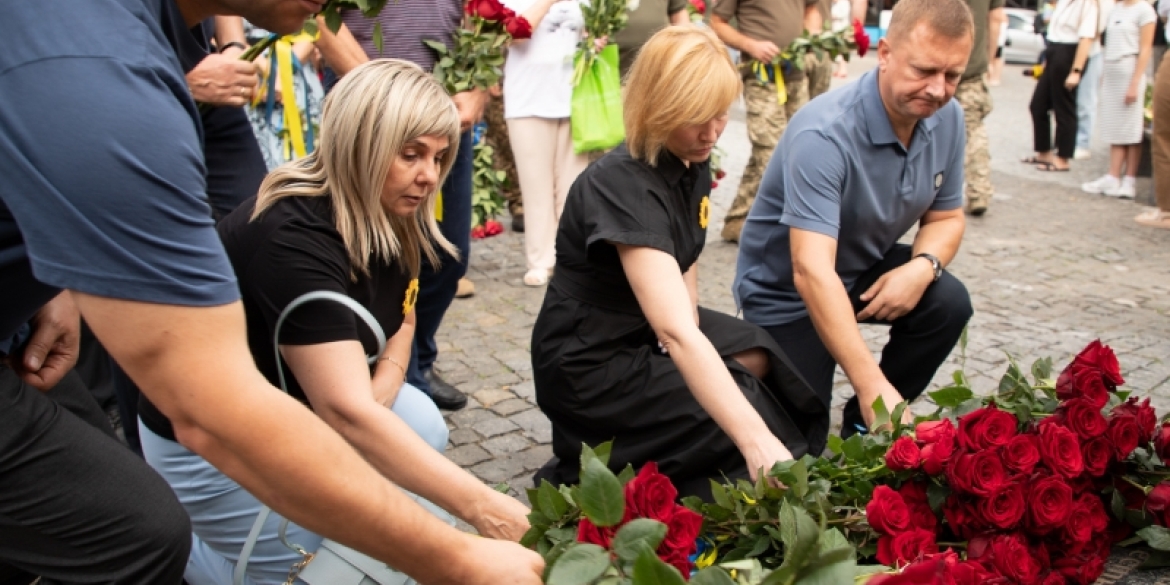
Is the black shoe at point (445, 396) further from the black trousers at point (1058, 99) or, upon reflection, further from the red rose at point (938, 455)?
the black trousers at point (1058, 99)

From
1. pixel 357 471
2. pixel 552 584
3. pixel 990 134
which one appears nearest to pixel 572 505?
pixel 552 584

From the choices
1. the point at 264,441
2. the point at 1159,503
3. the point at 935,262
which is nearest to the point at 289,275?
the point at 264,441

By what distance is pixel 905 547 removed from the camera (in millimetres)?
1962

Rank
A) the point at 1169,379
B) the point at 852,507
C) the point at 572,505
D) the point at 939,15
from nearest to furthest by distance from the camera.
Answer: the point at 572,505
the point at 852,507
the point at 939,15
the point at 1169,379

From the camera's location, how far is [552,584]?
1.62 meters

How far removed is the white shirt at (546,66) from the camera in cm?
586

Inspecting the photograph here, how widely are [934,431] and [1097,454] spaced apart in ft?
1.03

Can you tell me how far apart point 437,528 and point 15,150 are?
2.49 feet

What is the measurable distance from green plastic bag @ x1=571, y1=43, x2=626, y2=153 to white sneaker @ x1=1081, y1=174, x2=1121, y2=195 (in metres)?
5.19

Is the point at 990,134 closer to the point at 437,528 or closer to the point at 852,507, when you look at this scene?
the point at 852,507

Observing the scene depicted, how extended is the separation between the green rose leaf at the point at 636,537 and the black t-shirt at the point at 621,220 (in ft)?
4.51

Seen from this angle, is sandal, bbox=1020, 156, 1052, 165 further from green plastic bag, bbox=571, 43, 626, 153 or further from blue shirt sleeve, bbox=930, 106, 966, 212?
blue shirt sleeve, bbox=930, 106, 966, 212

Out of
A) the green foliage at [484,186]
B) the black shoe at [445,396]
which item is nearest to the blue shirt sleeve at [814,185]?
the black shoe at [445,396]

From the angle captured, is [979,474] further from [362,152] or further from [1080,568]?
[362,152]
